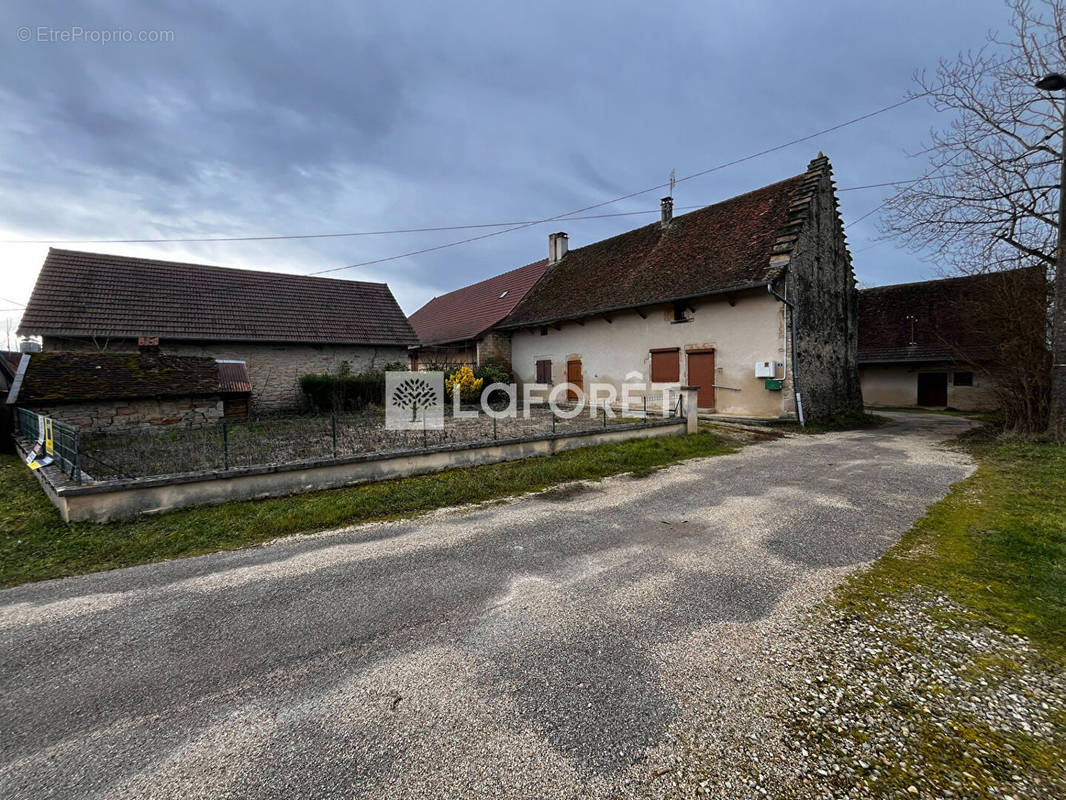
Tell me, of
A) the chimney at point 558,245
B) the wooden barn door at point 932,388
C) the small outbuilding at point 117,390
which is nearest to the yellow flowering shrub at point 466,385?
the small outbuilding at point 117,390

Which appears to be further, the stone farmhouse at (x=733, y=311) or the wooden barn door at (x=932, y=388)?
the wooden barn door at (x=932, y=388)

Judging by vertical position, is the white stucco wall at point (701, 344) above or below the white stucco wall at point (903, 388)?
above

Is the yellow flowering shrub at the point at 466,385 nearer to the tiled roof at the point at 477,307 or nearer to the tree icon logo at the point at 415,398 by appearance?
the tree icon logo at the point at 415,398

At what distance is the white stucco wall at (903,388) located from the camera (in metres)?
19.4

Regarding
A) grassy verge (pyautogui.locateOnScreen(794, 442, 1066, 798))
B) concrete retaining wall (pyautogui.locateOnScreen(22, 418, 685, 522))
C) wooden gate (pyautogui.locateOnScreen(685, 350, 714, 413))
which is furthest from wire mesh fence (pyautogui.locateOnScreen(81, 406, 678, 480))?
wooden gate (pyautogui.locateOnScreen(685, 350, 714, 413))

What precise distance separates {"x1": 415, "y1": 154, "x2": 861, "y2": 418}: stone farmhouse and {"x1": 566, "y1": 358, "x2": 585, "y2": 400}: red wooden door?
0.21ft

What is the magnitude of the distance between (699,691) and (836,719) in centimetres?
62

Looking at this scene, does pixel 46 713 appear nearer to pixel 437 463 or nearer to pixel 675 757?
pixel 675 757

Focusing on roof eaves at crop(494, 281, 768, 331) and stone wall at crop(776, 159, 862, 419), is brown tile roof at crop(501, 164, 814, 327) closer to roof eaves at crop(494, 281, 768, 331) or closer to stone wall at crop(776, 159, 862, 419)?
roof eaves at crop(494, 281, 768, 331)

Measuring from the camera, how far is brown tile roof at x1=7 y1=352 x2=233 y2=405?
10148 millimetres

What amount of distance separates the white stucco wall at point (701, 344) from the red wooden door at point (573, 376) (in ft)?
0.75

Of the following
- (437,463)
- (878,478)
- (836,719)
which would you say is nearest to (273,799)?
(836,719)

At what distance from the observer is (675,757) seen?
1.95m

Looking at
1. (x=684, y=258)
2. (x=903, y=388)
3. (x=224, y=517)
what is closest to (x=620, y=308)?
(x=684, y=258)
